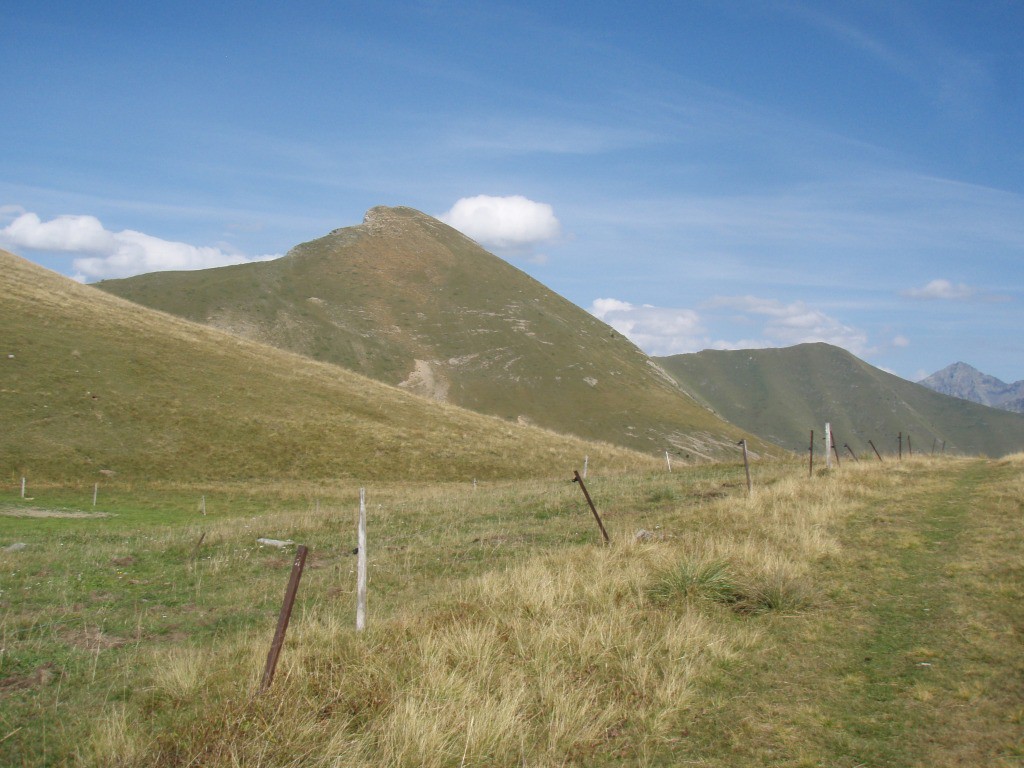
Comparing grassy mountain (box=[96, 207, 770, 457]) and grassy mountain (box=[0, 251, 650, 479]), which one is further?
grassy mountain (box=[96, 207, 770, 457])

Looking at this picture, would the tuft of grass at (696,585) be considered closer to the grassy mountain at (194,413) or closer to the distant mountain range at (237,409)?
the distant mountain range at (237,409)

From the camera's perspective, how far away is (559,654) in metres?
7.17

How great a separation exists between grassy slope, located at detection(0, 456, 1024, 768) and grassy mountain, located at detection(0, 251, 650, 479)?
2395 cm

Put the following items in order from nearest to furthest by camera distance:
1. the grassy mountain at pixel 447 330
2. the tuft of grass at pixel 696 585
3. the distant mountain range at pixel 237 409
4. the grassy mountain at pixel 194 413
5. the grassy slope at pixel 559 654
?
the grassy slope at pixel 559 654 < the tuft of grass at pixel 696 585 < the grassy mountain at pixel 194 413 < the distant mountain range at pixel 237 409 < the grassy mountain at pixel 447 330

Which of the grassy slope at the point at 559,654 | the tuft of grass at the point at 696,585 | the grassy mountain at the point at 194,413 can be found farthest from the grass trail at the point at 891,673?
the grassy mountain at the point at 194,413

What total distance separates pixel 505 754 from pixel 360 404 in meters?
47.7

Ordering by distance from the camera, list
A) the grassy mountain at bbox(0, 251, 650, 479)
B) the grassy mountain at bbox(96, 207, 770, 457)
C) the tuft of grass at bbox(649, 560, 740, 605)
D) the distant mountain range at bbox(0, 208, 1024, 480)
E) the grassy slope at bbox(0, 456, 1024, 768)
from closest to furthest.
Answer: the grassy slope at bbox(0, 456, 1024, 768)
the tuft of grass at bbox(649, 560, 740, 605)
the grassy mountain at bbox(0, 251, 650, 479)
the distant mountain range at bbox(0, 208, 1024, 480)
the grassy mountain at bbox(96, 207, 770, 457)

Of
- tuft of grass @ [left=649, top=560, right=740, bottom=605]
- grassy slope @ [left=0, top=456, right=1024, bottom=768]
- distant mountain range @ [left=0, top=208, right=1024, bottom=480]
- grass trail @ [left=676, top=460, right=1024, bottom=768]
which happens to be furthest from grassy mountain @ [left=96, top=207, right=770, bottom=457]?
tuft of grass @ [left=649, top=560, right=740, bottom=605]

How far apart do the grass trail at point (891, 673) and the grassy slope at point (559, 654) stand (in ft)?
0.09

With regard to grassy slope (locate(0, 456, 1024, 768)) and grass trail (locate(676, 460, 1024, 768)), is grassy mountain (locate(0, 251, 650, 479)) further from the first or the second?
grass trail (locate(676, 460, 1024, 768))

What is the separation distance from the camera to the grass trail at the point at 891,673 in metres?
5.38

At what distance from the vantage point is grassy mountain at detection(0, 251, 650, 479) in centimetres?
3600

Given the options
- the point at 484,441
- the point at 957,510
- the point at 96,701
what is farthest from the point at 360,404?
the point at 96,701

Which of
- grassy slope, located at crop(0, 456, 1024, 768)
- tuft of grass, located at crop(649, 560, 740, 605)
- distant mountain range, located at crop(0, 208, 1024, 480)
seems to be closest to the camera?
grassy slope, located at crop(0, 456, 1024, 768)
